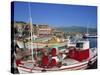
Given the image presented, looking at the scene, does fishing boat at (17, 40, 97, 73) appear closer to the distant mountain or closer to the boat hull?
the boat hull

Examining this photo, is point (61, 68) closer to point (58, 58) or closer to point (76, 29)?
point (58, 58)

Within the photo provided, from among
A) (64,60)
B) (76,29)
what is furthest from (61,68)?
(76,29)

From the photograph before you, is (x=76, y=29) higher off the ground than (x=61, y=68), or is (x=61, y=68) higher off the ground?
(x=76, y=29)

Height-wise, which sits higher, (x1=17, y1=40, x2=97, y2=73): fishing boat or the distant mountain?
the distant mountain

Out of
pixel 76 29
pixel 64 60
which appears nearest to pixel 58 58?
pixel 64 60

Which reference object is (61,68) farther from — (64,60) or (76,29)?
(76,29)

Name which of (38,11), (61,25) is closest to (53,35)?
(61,25)

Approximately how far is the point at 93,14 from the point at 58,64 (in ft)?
2.03

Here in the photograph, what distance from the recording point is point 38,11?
6.54 ft

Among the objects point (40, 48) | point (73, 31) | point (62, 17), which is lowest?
point (40, 48)

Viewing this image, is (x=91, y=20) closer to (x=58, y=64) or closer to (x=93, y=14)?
(x=93, y=14)

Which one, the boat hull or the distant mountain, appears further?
the distant mountain

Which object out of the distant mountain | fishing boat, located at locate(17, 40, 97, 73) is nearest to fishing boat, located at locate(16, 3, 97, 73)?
fishing boat, located at locate(17, 40, 97, 73)

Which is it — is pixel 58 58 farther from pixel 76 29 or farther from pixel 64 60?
pixel 76 29
